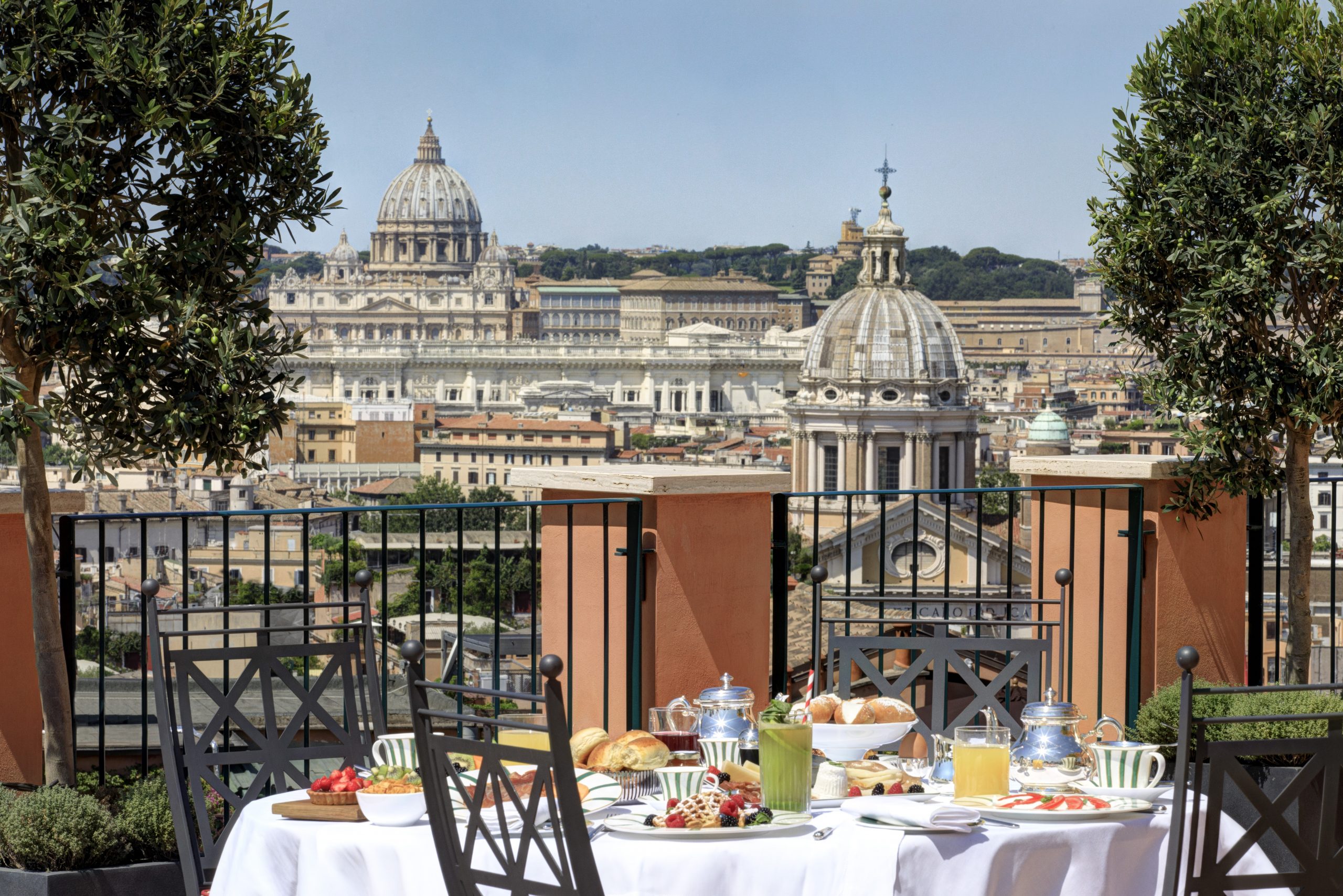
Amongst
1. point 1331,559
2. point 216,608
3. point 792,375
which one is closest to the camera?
point 216,608

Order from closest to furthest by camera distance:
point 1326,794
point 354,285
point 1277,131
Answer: point 1326,794 → point 1277,131 → point 354,285

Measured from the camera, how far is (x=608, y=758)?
221 centimetres

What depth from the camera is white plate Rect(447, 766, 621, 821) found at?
1.99 metres

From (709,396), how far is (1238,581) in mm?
82518

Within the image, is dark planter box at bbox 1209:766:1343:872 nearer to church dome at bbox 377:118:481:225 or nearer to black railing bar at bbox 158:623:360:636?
black railing bar at bbox 158:623:360:636

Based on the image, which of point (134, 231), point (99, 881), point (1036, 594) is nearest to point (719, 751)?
point (99, 881)

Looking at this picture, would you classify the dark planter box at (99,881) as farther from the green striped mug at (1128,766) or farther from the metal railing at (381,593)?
the green striped mug at (1128,766)

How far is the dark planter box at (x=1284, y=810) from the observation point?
2.06 meters

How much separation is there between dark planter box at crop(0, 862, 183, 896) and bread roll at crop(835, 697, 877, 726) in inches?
50.4

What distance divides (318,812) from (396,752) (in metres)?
0.14

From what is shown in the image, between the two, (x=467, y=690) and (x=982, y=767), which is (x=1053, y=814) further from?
(x=467, y=690)

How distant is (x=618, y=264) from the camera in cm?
13812

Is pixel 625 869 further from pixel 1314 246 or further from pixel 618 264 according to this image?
pixel 618 264

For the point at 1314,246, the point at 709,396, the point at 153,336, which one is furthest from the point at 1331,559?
the point at 709,396
